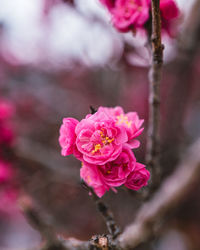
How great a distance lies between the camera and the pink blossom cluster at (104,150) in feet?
2.77

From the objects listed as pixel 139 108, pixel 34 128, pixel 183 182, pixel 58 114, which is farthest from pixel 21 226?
pixel 183 182

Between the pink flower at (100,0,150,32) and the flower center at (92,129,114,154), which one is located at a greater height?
the pink flower at (100,0,150,32)

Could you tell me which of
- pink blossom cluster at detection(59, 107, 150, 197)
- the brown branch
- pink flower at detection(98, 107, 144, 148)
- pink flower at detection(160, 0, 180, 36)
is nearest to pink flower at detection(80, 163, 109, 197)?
pink blossom cluster at detection(59, 107, 150, 197)

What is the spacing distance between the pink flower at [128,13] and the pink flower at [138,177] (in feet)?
2.33

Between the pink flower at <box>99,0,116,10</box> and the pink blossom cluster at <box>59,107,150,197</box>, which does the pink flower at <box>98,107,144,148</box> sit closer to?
the pink blossom cluster at <box>59,107,150,197</box>

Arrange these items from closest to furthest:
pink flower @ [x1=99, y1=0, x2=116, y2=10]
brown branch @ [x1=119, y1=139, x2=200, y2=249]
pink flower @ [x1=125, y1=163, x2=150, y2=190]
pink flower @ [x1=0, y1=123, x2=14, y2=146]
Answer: pink flower @ [x1=125, y1=163, x2=150, y2=190]
brown branch @ [x1=119, y1=139, x2=200, y2=249]
pink flower @ [x1=99, y1=0, x2=116, y2=10]
pink flower @ [x1=0, y1=123, x2=14, y2=146]

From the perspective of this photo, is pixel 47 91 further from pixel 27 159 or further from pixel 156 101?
pixel 156 101

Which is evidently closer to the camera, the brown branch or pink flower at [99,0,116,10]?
the brown branch

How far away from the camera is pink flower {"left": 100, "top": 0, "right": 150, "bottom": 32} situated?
1.17 metres

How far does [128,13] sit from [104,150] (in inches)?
29.2

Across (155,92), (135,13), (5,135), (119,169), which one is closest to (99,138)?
(119,169)

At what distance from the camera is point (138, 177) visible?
33.1 inches

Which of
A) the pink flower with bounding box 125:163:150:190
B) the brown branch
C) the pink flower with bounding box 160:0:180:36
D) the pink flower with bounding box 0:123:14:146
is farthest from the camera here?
the pink flower with bounding box 0:123:14:146

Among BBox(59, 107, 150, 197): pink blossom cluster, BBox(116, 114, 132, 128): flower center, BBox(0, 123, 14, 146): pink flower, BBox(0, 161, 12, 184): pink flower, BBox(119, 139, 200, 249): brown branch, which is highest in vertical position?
BBox(116, 114, 132, 128): flower center
